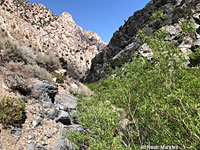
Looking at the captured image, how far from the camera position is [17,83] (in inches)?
288

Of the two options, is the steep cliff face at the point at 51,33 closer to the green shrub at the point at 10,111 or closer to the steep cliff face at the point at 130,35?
the steep cliff face at the point at 130,35

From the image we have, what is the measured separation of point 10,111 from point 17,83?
249cm

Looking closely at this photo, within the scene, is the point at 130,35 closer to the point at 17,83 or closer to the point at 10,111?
the point at 17,83

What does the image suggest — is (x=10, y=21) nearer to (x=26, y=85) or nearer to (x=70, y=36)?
(x=70, y=36)

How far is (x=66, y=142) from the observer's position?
227 inches

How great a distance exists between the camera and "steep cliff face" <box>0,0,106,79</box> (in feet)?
125

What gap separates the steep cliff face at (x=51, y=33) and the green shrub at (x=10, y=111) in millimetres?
31172

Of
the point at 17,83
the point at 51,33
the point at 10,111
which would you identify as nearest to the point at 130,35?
the point at 51,33

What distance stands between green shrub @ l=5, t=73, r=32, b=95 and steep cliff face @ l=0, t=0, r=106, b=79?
2905 cm

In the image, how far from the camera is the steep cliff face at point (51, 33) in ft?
125

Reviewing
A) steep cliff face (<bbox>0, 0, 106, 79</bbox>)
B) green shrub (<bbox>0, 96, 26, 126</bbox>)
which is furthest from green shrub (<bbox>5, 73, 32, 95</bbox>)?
steep cliff face (<bbox>0, 0, 106, 79</bbox>)

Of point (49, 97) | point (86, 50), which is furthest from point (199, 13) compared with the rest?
point (86, 50)

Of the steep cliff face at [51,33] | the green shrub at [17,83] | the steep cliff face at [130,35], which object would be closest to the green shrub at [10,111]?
the green shrub at [17,83]

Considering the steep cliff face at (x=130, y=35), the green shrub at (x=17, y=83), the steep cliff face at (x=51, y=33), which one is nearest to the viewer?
the green shrub at (x=17, y=83)
